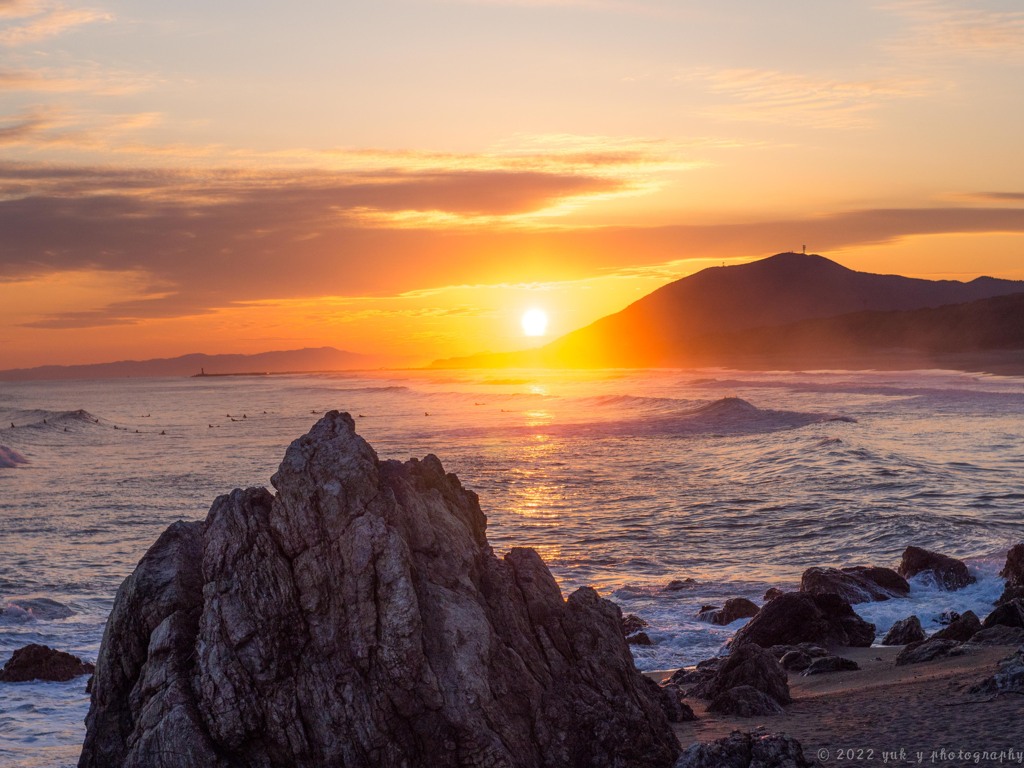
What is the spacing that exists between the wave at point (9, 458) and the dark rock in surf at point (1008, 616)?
4354 cm

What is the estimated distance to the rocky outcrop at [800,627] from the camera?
1550cm

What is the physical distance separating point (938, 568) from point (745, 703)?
10275 mm

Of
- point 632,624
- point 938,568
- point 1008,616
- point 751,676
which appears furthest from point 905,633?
point 938,568

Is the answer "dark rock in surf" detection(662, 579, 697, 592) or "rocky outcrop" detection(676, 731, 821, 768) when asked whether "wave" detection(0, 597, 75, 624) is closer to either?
"dark rock in surf" detection(662, 579, 697, 592)

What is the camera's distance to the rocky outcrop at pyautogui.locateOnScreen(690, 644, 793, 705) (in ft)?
39.3

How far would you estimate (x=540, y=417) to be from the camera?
7375cm

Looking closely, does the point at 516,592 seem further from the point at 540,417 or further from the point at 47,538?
the point at 540,417

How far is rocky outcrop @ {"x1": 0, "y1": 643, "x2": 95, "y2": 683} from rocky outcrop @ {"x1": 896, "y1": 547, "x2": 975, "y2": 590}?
14.8 metres

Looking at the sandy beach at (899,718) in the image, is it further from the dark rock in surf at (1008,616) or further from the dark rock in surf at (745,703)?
the dark rock in surf at (1008,616)

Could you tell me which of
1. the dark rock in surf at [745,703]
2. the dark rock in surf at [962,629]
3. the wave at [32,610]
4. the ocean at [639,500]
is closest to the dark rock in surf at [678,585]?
the ocean at [639,500]

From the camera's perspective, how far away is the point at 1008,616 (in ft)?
48.2

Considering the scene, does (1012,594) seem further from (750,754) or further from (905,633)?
(750,754)

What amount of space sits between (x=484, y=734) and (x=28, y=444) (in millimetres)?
59186

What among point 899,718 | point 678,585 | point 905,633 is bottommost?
point 678,585
